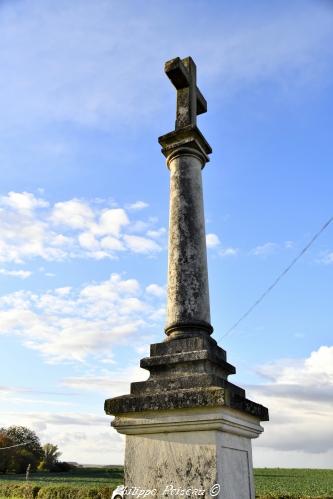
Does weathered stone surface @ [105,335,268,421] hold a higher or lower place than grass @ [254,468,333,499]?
higher

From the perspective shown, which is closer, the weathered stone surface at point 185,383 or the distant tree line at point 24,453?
the weathered stone surface at point 185,383

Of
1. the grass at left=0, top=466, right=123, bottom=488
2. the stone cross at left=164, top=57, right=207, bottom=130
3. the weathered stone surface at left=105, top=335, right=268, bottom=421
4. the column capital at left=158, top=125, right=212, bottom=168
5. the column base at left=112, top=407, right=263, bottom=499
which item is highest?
the stone cross at left=164, top=57, right=207, bottom=130

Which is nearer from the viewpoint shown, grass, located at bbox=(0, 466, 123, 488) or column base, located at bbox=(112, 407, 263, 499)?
column base, located at bbox=(112, 407, 263, 499)

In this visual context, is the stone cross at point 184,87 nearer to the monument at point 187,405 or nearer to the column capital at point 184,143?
the column capital at point 184,143

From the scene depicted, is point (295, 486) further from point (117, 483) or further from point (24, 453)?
point (24, 453)

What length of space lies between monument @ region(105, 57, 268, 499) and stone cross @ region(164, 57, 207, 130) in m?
0.87

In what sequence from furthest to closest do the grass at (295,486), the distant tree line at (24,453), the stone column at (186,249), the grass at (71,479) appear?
the distant tree line at (24,453) → the grass at (71,479) → the grass at (295,486) → the stone column at (186,249)

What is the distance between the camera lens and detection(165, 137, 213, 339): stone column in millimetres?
4070

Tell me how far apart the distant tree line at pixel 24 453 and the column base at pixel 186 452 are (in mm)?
51660

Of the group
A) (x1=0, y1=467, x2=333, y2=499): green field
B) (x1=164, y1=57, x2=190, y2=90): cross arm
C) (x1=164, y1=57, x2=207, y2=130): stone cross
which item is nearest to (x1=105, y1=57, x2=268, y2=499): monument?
(x1=164, y1=57, x2=207, y2=130): stone cross

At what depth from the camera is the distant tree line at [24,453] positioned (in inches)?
2195

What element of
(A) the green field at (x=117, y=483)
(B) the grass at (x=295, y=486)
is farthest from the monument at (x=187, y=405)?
(B) the grass at (x=295, y=486)

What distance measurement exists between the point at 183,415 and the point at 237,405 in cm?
45

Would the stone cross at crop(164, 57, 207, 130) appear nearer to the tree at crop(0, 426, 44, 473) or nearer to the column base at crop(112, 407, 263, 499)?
the column base at crop(112, 407, 263, 499)
